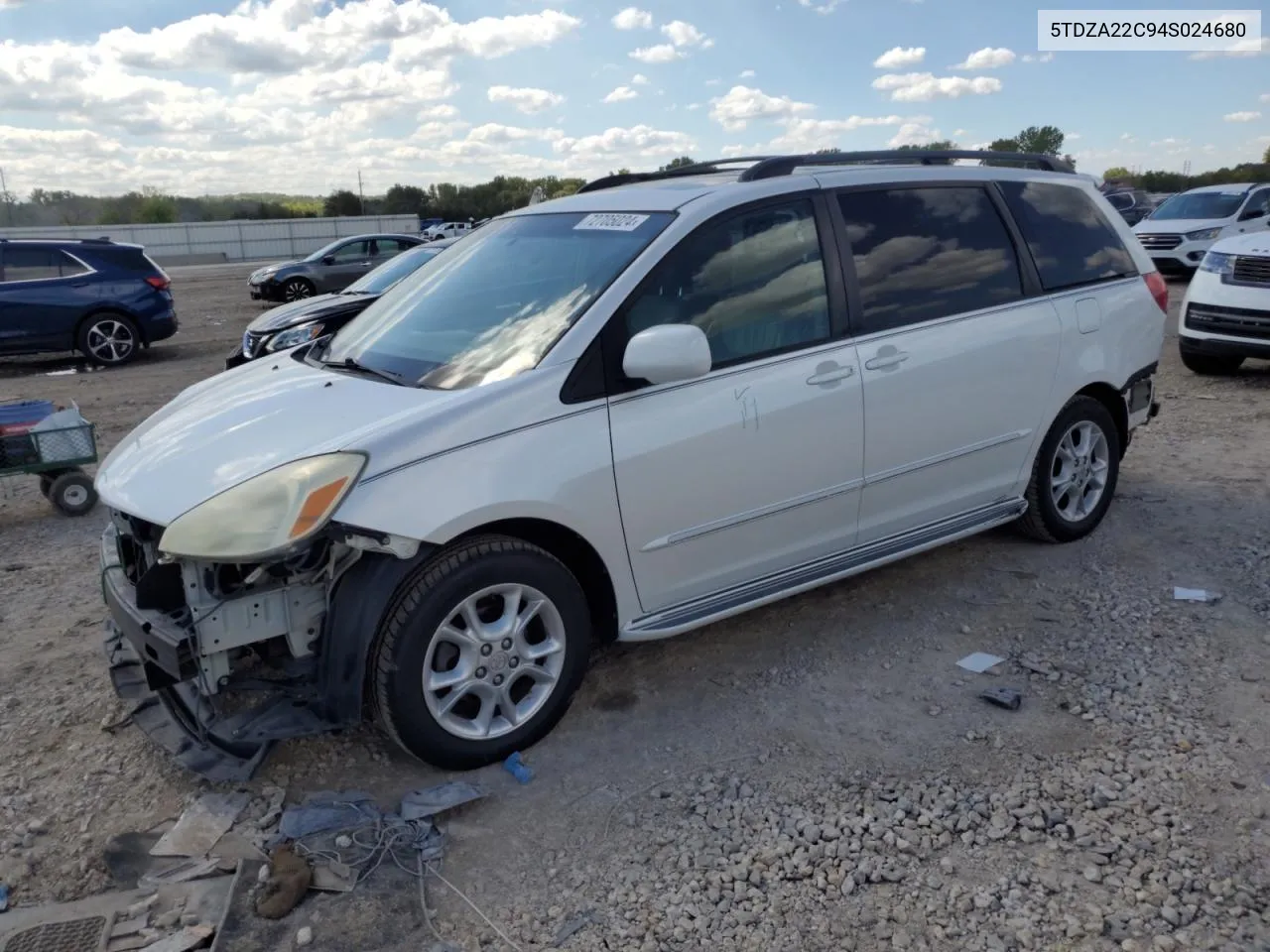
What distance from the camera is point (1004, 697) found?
3.79m

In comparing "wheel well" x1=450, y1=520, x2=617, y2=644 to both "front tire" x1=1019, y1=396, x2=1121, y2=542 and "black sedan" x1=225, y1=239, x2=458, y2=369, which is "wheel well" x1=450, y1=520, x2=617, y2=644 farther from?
"black sedan" x1=225, y1=239, x2=458, y2=369

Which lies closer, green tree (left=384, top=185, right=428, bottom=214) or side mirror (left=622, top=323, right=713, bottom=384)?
side mirror (left=622, top=323, right=713, bottom=384)

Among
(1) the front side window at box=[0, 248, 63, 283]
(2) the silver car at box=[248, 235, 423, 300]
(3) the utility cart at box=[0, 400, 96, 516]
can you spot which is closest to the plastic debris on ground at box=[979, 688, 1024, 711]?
(3) the utility cart at box=[0, 400, 96, 516]

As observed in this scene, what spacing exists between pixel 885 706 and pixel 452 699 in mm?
1607

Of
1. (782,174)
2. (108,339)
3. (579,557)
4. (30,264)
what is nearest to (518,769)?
(579,557)

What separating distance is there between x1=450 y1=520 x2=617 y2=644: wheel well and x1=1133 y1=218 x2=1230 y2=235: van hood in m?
18.3

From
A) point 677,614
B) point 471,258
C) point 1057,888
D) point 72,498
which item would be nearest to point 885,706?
point 677,614

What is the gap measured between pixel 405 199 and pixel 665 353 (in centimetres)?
7589

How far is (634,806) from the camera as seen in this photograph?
3.26 metres

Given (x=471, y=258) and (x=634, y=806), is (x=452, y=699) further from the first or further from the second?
(x=471, y=258)

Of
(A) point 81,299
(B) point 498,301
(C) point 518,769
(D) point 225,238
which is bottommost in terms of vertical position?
(C) point 518,769

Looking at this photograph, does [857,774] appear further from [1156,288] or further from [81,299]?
[81,299]

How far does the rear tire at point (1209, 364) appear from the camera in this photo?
32.0ft

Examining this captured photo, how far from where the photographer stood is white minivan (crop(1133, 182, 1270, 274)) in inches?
715
